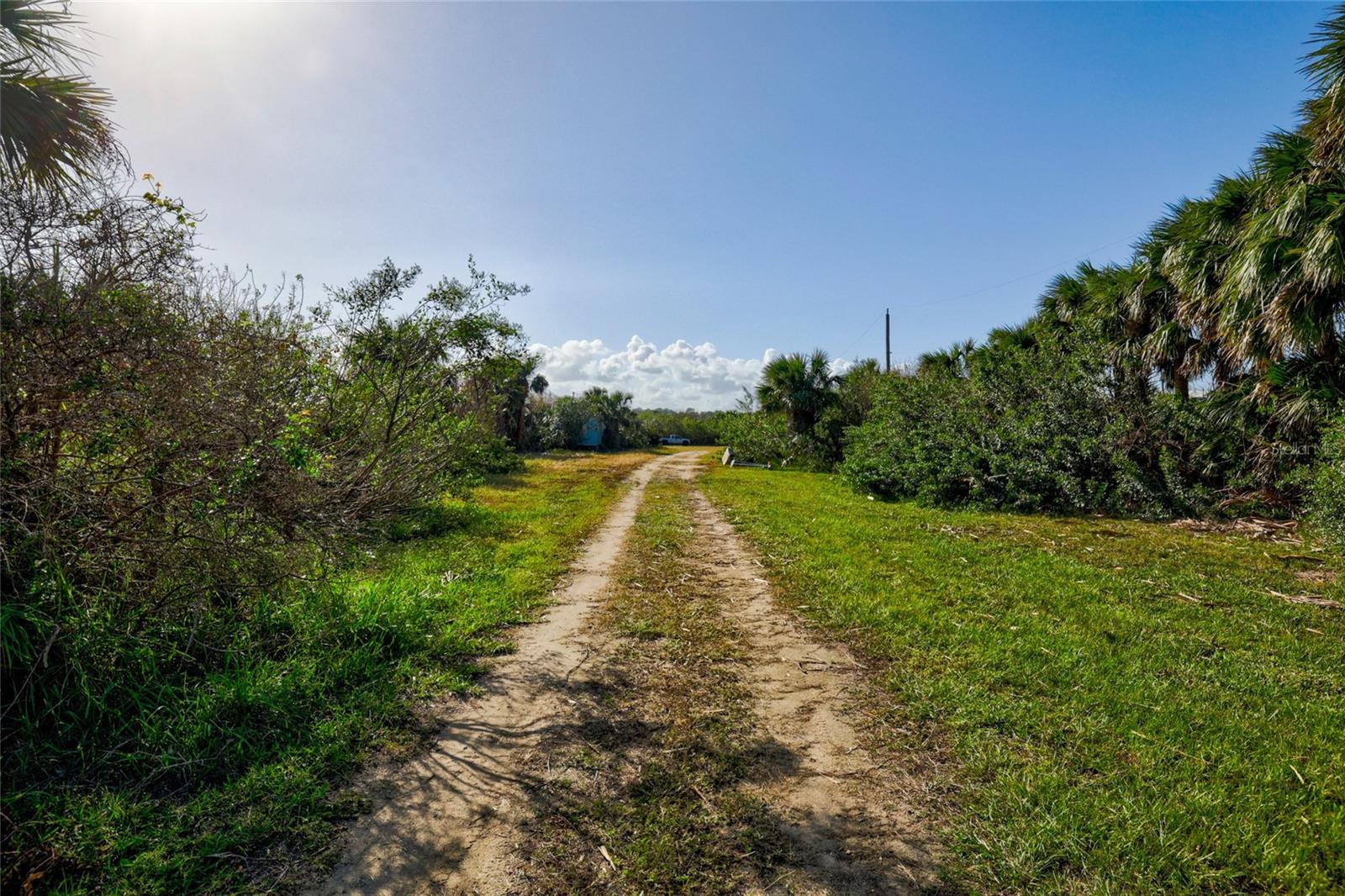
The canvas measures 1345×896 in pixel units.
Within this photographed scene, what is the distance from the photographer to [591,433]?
1735 inches

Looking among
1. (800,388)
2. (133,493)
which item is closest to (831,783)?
(133,493)

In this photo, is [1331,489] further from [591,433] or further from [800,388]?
[591,433]

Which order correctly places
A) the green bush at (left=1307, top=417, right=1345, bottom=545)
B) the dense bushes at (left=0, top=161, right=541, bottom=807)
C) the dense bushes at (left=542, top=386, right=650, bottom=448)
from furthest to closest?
the dense bushes at (left=542, top=386, right=650, bottom=448), the green bush at (left=1307, top=417, right=1345, bottom=545), the dense bushes at (left=0, top=161, right=541, bottom=807)

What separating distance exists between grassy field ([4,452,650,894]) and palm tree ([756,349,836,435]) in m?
19.3

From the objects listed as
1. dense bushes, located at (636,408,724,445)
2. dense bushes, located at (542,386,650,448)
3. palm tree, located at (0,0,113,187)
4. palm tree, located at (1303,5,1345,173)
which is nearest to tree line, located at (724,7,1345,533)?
palm tree, located at (1303,5,1345,173)

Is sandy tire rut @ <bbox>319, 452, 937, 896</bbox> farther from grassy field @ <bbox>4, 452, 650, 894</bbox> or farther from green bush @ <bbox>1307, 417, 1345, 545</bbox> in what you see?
green bush @ <bbox>1307, 417, 1345, 545</bbox>

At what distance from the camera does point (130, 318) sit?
145 inches

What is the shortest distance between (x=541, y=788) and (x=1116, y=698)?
145 inches

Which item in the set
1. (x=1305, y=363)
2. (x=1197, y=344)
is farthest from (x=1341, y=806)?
(x=1197, y=344)

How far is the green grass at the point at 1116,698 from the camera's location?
99.2 inches

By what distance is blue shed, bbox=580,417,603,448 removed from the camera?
43347 millimetres

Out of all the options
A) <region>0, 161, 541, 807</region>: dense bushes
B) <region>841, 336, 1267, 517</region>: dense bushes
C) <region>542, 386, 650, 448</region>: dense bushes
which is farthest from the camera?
<region>542, 386, 650, 448</region>: dense bushes

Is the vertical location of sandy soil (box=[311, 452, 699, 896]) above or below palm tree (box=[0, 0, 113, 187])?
below

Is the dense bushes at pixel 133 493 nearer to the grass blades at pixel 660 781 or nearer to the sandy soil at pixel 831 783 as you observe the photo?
the grass blades at pixel 660 781
